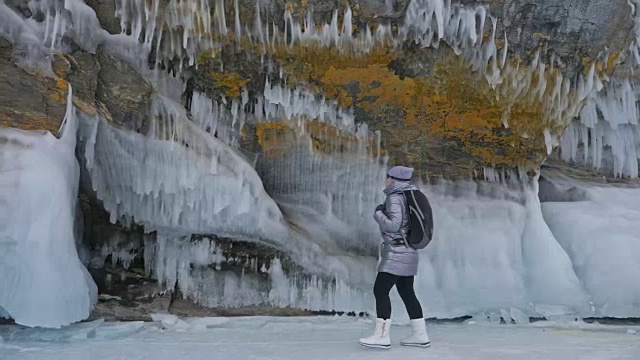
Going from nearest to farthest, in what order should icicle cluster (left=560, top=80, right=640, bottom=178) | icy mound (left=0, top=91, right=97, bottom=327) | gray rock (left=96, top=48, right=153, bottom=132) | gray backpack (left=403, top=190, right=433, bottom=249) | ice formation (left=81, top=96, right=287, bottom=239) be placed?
gray backpack (left=403, top=190, right=433, bottom=249) < icy mound (left=0, top=91, right=97, bottom=327) < gray rock (left=96, top=48, right=153, bottom=132) < ice formation (left=81, top=96, right=287, bottom=239) < icicle cluster (left=560, top=80, right=640, bottom=178)

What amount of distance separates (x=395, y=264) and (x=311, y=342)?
1085 mm

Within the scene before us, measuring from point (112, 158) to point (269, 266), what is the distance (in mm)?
1900

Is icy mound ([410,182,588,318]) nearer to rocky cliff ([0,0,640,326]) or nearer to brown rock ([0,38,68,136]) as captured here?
rocky cliff ([0,0,640,326])

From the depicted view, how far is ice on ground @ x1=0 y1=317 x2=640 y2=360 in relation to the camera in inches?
184

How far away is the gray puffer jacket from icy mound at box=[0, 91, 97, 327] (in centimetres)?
258

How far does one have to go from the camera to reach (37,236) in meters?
5.21

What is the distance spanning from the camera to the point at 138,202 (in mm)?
6344

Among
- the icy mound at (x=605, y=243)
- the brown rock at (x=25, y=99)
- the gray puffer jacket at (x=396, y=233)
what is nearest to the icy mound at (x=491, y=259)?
the icy mound at (x=605, y=243)

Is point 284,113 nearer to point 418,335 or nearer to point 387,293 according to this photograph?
point 387,293

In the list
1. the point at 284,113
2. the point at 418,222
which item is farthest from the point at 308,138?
the point at 418,222

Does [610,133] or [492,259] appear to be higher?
[610,133]

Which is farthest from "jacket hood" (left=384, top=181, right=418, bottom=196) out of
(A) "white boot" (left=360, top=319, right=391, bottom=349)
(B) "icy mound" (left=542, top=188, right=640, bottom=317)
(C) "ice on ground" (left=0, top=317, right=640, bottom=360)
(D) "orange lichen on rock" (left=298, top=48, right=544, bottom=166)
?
(B) "icy mound" (left=542, top=188, right=640, bottom=317)

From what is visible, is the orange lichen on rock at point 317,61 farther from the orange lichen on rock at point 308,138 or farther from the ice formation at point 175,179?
the ice formation at point 175,179

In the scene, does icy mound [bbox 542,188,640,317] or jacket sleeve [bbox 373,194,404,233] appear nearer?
jacket sleeve [bbox 373,194,404,233]
